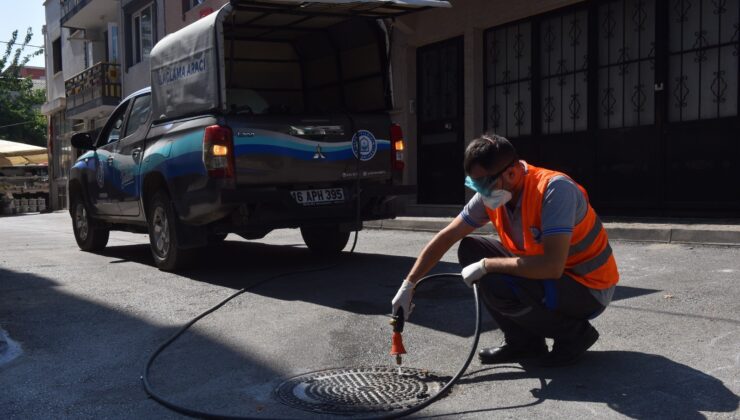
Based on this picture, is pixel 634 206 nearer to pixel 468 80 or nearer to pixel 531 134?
pixel 531 134

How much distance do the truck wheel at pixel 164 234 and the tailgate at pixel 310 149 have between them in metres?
1.06

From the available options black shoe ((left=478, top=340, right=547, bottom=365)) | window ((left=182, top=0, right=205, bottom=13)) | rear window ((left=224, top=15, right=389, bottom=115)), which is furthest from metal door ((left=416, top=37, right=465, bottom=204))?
window ((left=182, top=0, right=205, bottom=13))

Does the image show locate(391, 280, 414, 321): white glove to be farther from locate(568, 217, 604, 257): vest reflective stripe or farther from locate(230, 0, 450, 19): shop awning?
locate(230, 0, 450, 19): shop awning

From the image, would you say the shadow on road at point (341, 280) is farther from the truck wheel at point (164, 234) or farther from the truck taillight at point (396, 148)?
the truck taillight at point (396, 148)

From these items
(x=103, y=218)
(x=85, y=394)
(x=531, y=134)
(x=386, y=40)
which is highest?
(x=386, y=40)

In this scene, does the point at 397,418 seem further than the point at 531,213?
No

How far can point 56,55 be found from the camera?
33.2m

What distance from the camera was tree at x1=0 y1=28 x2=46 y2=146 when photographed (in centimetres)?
4375

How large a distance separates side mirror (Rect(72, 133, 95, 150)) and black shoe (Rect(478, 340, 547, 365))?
6310 mm

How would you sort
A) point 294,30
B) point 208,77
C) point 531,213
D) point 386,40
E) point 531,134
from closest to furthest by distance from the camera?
point 531,213 < point 208,77 < point 386,40 < point 294,30 < point 531,134

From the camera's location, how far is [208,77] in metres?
6.25

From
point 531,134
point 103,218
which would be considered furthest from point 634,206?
point 103,218

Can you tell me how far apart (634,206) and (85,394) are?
783cm

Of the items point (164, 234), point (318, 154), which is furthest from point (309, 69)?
point (164, 234)
